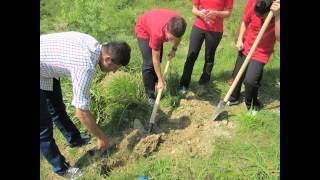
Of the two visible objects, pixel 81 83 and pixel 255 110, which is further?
pixel 255 110

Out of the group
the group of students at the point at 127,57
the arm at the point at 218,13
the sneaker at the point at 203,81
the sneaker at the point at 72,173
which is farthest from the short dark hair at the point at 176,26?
the sneaker at the point at 72,173

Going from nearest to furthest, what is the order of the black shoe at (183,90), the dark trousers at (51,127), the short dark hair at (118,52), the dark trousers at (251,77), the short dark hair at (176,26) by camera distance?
the short dark hair at (118,52) → the dark trousers at (51,127) → the short dark hair at (176,26) → the dark trousers at (251,77) → the black shoe at (183,90)

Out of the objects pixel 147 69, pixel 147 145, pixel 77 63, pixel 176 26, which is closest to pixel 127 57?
pixel 77 63

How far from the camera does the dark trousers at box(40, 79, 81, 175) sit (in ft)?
11.3

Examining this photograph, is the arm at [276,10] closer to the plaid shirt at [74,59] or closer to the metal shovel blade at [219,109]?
the metal shovel blade at [219,109]

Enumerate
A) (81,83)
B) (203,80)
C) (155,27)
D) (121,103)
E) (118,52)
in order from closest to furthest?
(81,83) → (118,52) → (155,27) → (121,103) → (203,80)

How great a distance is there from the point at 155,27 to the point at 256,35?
4.15ft

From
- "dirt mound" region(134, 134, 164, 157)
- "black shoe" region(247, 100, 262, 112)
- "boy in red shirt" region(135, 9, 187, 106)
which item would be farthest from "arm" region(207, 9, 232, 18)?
"dirt mound" region(134, 134, 164, 157)

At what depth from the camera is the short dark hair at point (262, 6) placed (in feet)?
13.3

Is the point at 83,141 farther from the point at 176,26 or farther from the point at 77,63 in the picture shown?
the point at 176,26

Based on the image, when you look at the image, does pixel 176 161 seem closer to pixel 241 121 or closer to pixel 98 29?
pixel 241 121

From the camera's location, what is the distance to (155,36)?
4.10 metres

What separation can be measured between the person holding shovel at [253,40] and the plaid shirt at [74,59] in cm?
202

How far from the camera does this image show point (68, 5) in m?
6.30
